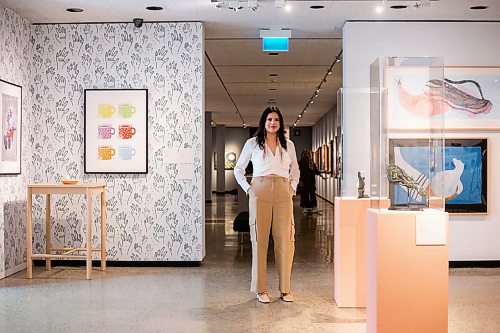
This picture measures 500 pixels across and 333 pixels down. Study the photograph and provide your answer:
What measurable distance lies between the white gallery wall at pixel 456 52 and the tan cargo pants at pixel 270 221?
97.7 inches

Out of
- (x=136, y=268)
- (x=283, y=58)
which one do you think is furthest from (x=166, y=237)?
(x=283, y=58)

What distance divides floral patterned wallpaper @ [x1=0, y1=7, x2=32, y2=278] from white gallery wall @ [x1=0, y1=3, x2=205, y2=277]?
6 centimetres

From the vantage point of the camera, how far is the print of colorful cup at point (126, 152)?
8.08m

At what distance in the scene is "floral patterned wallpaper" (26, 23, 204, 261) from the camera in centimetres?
806

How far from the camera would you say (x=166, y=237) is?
807 centimetres

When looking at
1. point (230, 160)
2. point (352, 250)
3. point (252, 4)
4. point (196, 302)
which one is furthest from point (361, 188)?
point (230, 160)

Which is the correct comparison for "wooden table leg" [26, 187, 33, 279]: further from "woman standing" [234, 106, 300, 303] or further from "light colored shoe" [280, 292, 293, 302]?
"light colored shoe" [280, 292, 293, 302]

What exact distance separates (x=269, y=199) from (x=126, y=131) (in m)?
2.87

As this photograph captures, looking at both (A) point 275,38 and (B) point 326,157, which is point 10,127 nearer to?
(A) point 275,38

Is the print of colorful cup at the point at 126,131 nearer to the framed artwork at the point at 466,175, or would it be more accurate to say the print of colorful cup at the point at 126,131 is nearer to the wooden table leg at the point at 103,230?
the wooden table leg at the point at 103,230

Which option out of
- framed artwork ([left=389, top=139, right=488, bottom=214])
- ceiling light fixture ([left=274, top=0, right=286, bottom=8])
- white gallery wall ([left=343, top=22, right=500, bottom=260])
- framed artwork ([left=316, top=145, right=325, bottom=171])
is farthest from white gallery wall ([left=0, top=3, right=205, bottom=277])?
framed artwork ([left=316, top=145, right=325, bottom=171])

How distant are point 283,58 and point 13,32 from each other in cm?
460

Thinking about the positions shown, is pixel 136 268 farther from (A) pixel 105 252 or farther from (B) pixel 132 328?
(B) pixel 132 328

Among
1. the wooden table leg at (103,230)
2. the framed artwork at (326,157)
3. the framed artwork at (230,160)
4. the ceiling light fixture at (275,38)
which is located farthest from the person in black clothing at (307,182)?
the framed artwork at (230,160)
